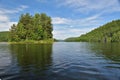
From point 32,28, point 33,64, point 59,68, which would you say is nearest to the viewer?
point 59,68

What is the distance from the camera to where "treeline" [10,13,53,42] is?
120 meters

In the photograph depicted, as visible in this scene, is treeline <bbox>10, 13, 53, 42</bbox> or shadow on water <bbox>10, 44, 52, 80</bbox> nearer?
shadow on water <bbox>10, 44, 52, 80</bbox>

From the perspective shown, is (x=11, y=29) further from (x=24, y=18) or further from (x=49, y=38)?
(x=49, y=38)

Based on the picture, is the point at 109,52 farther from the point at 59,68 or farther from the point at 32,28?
the point at 32,28

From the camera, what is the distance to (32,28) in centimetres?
12212

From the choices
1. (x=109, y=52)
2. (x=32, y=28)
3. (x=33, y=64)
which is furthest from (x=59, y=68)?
(x=32, y=28)

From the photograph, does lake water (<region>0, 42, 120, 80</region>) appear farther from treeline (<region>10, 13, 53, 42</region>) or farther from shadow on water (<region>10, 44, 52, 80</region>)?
treeline (<region>10, 13, 53, 42</region>)

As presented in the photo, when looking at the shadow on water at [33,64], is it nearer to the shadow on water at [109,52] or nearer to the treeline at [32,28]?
the shadow on water at [109,52]

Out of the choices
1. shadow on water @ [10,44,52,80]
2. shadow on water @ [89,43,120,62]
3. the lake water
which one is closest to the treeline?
shadow on water @ [89,43,120,62]

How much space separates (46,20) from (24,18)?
16.5 m

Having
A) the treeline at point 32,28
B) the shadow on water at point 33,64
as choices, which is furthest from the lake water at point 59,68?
the treeline at point 32,28

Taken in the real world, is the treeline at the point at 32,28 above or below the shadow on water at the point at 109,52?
above

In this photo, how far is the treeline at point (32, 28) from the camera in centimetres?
12025

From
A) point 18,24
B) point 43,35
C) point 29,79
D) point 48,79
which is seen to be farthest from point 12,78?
point 18,24
